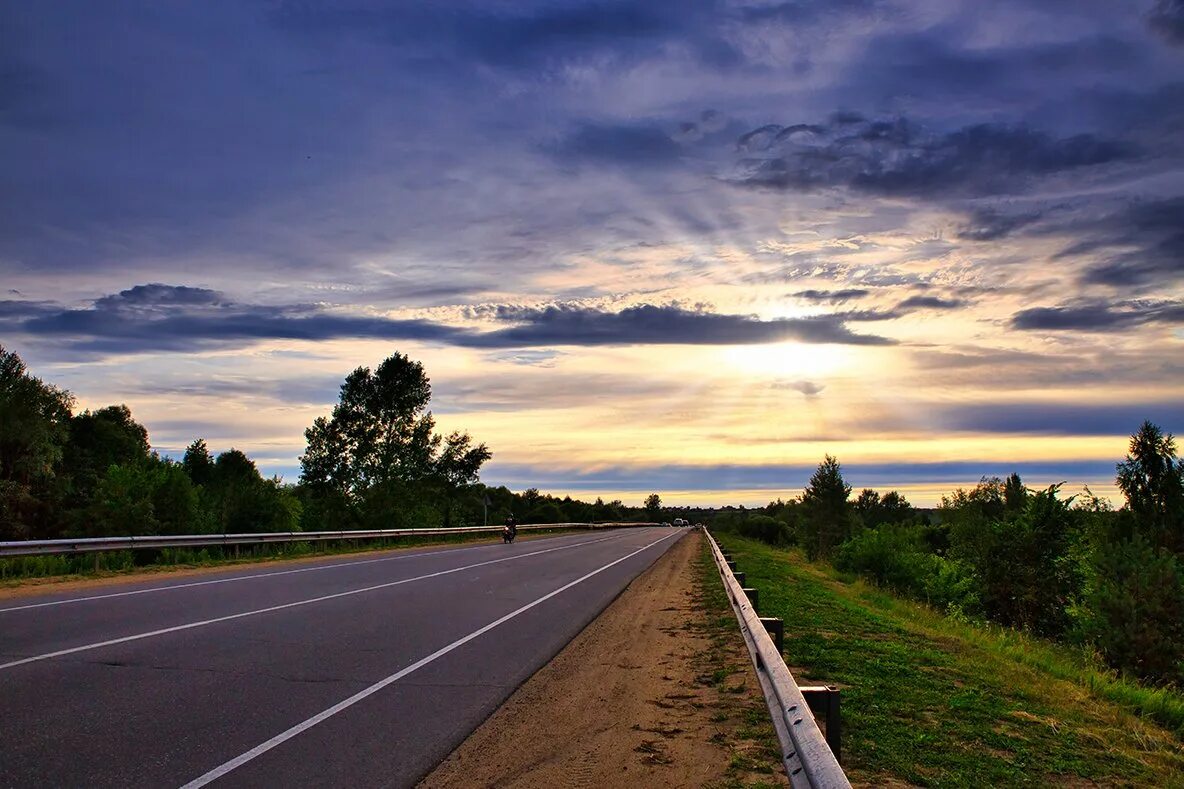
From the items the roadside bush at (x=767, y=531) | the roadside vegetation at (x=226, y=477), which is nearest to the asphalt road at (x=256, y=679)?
the roadside vegetation at (x=226, y=477)

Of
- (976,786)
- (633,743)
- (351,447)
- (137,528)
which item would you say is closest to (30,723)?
(633,743)

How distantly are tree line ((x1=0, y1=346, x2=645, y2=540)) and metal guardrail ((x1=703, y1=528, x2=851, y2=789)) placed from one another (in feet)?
159

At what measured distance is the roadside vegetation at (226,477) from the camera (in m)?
49.1

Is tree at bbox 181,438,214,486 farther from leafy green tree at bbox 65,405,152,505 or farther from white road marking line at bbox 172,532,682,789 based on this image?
white road marking line at bbox 172,532,682,789

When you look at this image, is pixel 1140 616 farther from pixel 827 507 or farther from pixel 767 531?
pixel 767 531

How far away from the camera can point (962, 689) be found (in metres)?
9.40

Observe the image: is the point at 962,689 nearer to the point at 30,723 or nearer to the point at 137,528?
the point at 30,723

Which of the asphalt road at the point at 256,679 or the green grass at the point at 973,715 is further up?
the asphalt road at the point at 256,679

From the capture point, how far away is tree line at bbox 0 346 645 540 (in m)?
49.2

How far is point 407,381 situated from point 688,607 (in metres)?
59.0

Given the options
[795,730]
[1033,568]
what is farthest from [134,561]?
[1033,568]

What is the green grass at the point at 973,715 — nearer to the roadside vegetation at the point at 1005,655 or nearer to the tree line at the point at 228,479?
the roadside vegetation at the point at 1005,655

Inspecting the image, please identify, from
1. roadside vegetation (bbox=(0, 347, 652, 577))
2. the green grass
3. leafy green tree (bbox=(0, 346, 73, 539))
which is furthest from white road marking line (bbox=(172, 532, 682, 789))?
leafy green tree (bbox=(0, 346, 73, 539))

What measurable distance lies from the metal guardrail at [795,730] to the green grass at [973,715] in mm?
746
